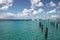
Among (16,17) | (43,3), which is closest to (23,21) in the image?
(16,17)

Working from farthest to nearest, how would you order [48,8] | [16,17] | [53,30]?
1. [53,30]
2. [48,8]
3. [16,17]

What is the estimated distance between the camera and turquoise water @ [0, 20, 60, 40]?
4969 mm

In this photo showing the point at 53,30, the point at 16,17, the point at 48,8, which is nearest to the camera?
the point at 16,17

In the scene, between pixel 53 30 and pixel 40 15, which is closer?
pixel 40 15

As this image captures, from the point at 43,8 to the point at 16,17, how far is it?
3.84 feet

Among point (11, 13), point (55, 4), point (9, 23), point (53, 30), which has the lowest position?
point (53, 30)

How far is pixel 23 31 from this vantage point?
5070 mm

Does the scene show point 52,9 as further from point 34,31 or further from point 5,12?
point 5,12

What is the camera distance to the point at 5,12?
187 inches

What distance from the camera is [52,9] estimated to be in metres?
5.07

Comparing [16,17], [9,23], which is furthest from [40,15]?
[9,23]

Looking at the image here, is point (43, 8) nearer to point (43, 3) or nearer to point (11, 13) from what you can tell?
point (43, 3)

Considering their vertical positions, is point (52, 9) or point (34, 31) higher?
point (52, 9)

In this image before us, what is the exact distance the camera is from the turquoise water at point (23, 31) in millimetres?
4969
